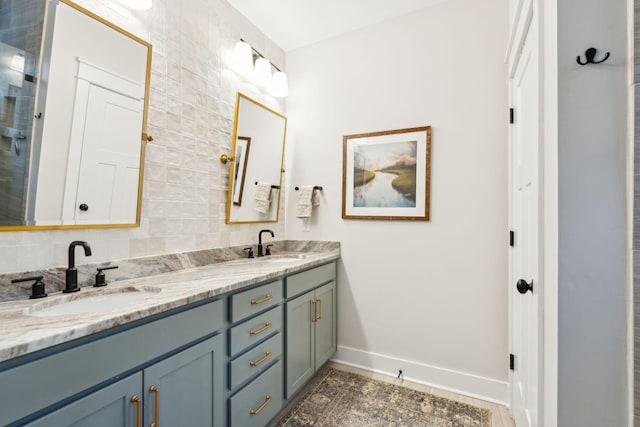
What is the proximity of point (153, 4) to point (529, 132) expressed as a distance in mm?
2039

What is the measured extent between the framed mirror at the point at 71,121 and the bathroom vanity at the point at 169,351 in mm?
378

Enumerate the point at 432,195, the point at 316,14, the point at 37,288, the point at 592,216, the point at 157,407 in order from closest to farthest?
1. the point at 592,216
2. the point at 157,407
3. the point at 37,288
4. the point at 432,195
5. the point at 316,14

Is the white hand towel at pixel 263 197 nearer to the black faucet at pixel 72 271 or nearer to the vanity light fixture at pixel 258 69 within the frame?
the vanity light fixture at pixel 258 69

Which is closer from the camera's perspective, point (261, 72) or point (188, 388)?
point (188, 388)

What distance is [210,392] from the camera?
4.16 ft

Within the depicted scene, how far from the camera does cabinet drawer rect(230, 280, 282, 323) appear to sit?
141 centimetres

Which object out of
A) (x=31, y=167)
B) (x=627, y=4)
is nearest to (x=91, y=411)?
(x=31, y=167)

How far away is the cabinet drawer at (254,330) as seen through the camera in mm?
1395

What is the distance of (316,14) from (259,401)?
8.52 feet

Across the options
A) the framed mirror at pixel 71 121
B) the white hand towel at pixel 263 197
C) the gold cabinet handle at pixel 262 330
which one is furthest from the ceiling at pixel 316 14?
the gold cabinet handle at pixel 262 330

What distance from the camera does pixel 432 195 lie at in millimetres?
2145

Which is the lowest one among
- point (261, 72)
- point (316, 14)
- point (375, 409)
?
point (375, 409)

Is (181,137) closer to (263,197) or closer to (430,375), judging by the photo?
(263,197)

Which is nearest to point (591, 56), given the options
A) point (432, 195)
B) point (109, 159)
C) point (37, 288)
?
point (432, 195)
